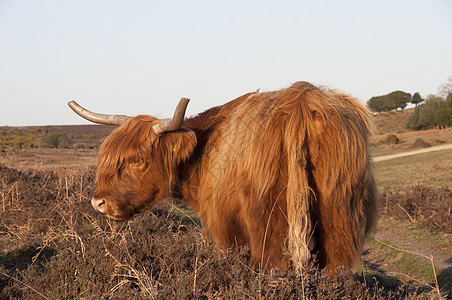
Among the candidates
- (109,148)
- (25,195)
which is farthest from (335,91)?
(25,195)

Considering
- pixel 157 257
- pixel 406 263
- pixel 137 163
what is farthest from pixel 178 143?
pixel 406 263

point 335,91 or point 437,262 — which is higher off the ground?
point 335,91

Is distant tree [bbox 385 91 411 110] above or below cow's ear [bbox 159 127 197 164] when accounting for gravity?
above

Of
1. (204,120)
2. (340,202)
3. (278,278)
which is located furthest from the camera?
(204,120)

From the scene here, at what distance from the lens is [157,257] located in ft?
13.5

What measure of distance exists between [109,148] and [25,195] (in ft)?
17.4

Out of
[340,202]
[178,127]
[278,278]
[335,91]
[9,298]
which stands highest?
[335,91]

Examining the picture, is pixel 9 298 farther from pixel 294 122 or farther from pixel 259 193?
pixel 294 122

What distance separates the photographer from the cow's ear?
4.18m

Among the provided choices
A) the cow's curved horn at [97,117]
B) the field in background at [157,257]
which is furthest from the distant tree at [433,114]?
the cow's curved horn at [97,117]

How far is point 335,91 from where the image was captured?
12.8 feet

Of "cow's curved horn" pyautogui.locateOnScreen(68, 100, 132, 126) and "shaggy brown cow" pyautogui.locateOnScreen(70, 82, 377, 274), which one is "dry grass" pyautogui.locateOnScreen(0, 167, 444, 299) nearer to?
"shaggy brown cow" pyautogui.locateOnScreen(70, 82, 377, 274)

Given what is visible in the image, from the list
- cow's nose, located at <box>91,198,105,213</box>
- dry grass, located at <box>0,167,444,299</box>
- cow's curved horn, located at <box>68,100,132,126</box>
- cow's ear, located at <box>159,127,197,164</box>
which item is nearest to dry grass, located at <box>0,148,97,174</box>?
dry grass, located at <box>0,167,444,299</box>

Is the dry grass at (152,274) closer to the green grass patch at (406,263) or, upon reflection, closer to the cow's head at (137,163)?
the cow's head at (137,163)
